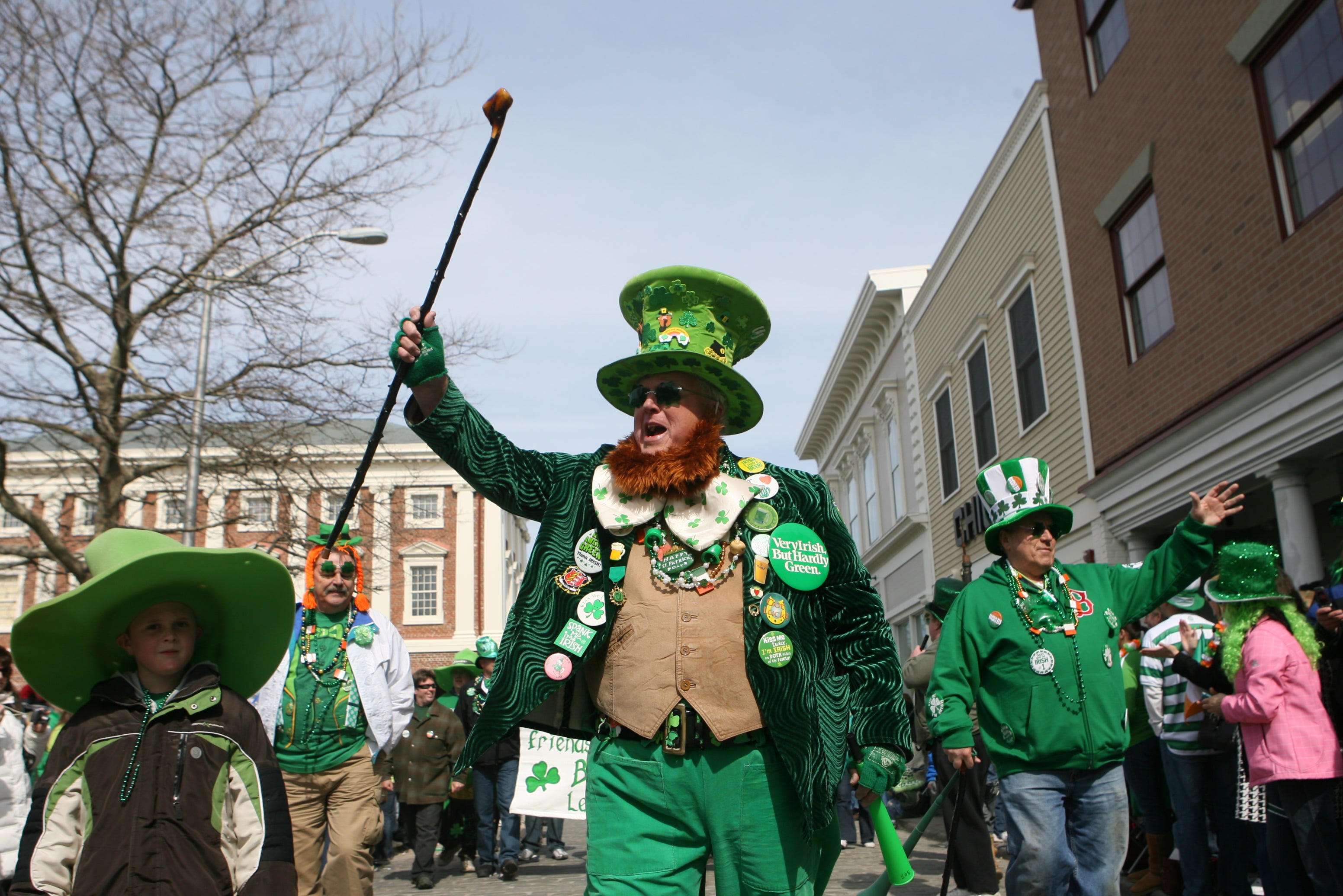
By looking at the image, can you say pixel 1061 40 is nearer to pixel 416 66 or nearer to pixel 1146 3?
pixel 1146 3

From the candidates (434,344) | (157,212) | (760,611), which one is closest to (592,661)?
(760,611)

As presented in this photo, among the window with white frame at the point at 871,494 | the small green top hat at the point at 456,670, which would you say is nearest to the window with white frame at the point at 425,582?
the window with white frame at the point at 871,494

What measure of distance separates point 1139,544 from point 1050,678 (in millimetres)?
9169

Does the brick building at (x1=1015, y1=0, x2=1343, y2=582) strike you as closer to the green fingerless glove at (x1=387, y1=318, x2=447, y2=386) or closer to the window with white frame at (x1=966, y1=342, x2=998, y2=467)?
the window with white frame at (x1=966, y1=342, x2=998, y2=467)

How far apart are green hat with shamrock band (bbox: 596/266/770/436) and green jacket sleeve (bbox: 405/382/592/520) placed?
0.36m

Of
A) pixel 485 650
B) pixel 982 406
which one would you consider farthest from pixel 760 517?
pixel 982 406

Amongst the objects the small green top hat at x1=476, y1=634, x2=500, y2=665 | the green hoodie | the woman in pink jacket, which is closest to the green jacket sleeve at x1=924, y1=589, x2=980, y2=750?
the green hoodie

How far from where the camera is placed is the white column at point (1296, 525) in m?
9.45

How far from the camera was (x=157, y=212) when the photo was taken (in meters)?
17.4

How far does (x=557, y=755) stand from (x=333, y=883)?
3.56m

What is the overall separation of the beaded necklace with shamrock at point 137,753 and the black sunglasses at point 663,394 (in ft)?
5.51

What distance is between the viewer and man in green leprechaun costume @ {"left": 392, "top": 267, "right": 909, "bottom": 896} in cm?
311

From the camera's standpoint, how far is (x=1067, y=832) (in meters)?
4.69

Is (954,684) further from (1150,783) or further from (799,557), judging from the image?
(1150,783)
